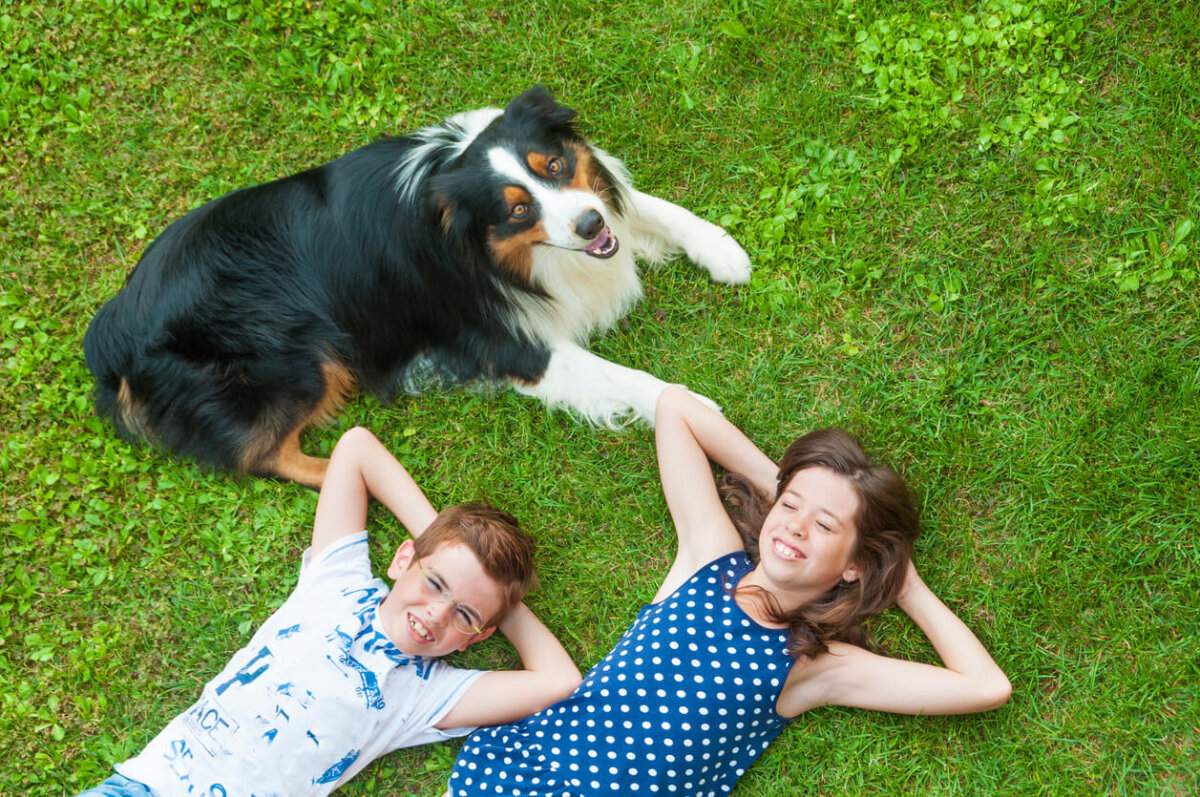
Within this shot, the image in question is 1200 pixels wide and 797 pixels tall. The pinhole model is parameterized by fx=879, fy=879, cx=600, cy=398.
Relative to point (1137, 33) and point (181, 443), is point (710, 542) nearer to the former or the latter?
point (181, 443)

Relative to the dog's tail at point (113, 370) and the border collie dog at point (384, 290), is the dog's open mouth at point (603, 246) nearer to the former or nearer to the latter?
the border collie dog at point (384, 290)

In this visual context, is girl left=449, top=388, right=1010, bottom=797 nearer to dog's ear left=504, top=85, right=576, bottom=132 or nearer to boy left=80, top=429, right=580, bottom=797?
boy left=80, top=429, right=580, bottom=797

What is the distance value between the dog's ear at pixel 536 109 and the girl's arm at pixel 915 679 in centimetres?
206

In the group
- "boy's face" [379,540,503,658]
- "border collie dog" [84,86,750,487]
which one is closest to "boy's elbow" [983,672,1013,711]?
"border collie dog" [84,86,750,487]

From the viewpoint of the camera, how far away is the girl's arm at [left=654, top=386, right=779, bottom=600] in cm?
330

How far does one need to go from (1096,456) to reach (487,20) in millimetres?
3145

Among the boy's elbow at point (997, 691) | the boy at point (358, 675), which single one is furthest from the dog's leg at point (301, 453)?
the boy's elbow at point (997, 691)

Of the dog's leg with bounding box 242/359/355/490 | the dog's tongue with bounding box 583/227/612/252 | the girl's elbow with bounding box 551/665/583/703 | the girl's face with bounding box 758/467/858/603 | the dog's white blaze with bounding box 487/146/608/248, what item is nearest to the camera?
the girl's face with bounding box 758/467/858/603

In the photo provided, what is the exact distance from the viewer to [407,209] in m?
3.23

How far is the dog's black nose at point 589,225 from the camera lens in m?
3.03

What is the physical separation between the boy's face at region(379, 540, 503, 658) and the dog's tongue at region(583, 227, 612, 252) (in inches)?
44.9

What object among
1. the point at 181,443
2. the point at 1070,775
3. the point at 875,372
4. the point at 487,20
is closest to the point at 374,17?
the point at 487,20

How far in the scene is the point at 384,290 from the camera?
3.39m

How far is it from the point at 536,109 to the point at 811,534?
174 centimetres
